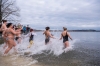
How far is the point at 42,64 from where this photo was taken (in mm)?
8352

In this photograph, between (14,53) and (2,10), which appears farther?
(2,10)

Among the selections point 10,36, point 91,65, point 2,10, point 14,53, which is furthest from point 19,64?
point 2,10

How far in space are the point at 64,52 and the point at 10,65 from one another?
4916 millimetres

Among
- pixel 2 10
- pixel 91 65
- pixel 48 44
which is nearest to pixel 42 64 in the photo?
pixel 91 65

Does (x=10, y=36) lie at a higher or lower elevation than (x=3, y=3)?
lower

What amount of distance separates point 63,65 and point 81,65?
3.12ft

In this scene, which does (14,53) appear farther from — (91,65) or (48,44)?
(91,65)

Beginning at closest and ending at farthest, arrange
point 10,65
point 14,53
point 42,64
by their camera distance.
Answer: point 10,65
point 42,64
point 14,53

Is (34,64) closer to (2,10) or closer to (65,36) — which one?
(65,36)

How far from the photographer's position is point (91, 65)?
8516 mm

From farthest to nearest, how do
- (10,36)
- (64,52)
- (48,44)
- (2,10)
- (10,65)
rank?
(2,10) → (48,44) → (64,52) → (10,36) → (10,65)

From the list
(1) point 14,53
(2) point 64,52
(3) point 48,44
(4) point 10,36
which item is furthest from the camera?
(3) point 48,44

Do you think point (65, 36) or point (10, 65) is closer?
point (10, 65)

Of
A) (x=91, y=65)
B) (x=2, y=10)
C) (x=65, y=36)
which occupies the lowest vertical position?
(x=91, y=65)
